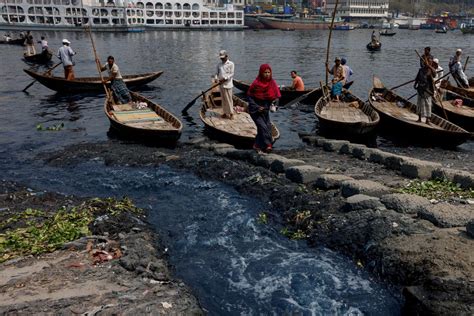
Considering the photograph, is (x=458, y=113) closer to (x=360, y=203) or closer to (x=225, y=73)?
(x=225, y=73)

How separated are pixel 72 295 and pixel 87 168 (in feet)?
23.1

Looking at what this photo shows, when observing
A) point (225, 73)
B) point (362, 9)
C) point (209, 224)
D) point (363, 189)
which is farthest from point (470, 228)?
point (362, 9)

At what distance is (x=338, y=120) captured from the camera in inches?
602

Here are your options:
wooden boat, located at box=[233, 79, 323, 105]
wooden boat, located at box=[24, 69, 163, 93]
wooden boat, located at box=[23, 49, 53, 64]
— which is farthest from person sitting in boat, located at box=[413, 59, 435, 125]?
wooden boat, located at box=[23, 49, 53, 64]

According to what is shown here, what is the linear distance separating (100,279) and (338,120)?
11.4m

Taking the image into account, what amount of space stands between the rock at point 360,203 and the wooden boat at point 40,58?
34.2 metres

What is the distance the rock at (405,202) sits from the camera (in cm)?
766

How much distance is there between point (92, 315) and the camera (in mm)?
5262

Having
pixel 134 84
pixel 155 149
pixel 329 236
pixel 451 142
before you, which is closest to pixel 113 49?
pixel 134 84

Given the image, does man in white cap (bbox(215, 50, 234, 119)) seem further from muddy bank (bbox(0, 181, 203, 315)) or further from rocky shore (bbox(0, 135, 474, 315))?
muddy bank (bbox(0, 181, 203, 315))

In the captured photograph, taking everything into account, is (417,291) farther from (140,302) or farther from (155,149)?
(155,149)

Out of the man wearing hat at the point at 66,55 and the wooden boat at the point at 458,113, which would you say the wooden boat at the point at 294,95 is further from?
the man wearing hat at the point at 66,55

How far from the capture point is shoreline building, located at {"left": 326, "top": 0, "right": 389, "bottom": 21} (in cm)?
13800

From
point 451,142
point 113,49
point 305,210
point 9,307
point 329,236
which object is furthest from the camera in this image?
point 113,49
